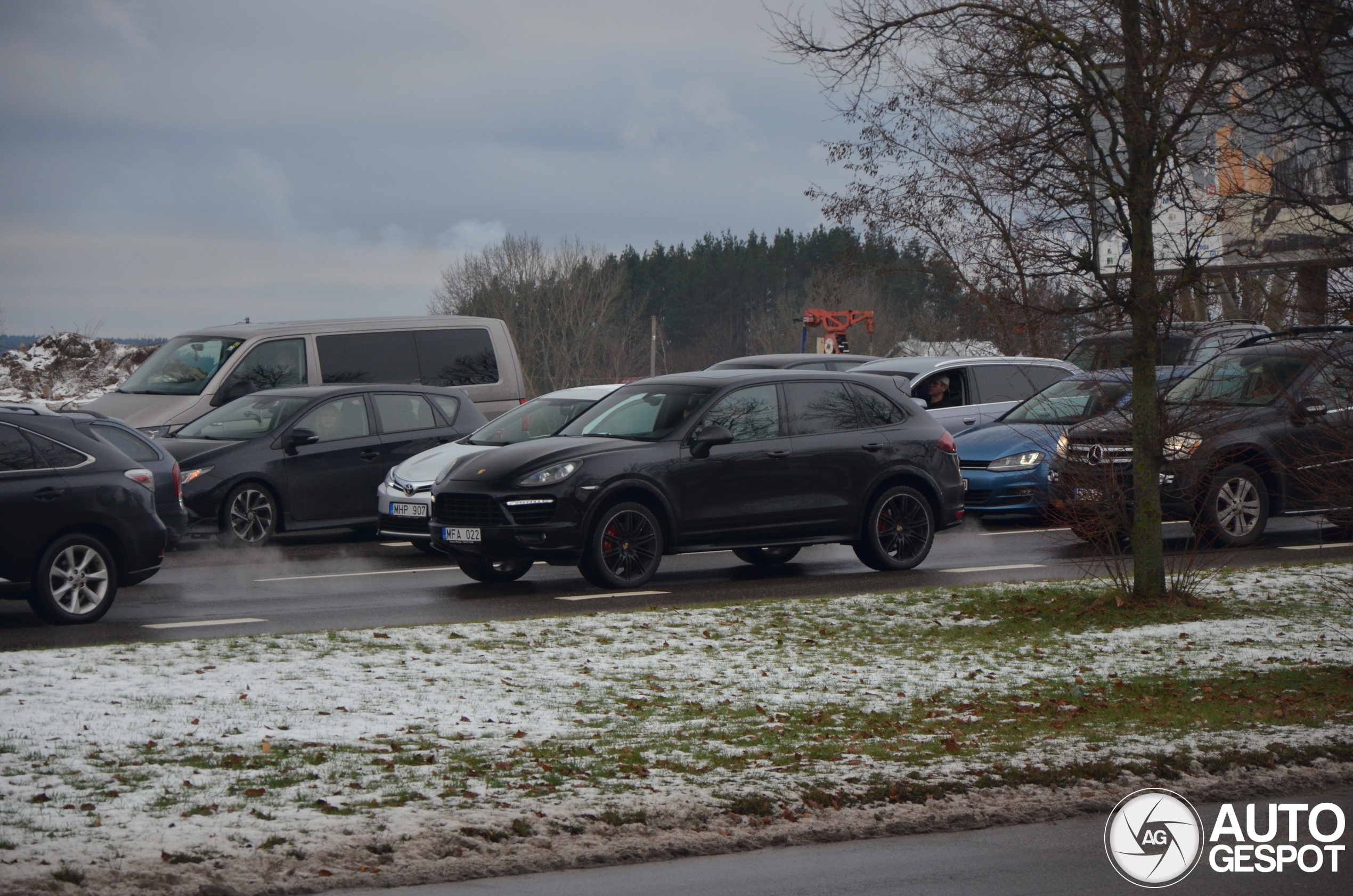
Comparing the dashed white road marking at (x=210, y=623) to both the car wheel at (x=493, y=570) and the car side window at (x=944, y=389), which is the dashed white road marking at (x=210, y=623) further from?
the car side window at (x=944, y=389)

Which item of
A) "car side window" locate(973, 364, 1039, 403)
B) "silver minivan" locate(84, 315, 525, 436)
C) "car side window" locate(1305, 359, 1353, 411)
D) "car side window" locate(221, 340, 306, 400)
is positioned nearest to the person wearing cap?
"car side window" locate(973, 364, 1039, 403)

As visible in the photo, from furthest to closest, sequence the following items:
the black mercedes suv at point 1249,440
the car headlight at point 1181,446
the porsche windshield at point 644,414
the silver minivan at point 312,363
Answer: the silver minivan at point 312,363
the porsche windshield at point 644,414
the car headlight at point 1181,446
the black mercedes suv at point 1249,440

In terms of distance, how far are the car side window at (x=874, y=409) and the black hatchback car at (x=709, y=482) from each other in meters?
0.02

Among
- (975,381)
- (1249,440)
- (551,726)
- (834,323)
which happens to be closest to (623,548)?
(551,726)

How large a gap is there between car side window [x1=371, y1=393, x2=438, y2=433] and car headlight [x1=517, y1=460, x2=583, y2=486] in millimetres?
5288

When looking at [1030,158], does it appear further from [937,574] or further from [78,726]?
[78,726]

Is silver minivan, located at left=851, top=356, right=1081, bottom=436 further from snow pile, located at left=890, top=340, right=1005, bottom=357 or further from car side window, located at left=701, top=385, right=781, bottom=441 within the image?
car side window, located at left=701, top=385, right=781, bottom=441

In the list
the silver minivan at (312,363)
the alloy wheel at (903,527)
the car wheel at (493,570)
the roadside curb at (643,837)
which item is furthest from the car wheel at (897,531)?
the roadside curb at (643,837)

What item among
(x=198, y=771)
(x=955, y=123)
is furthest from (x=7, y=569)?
(x=955, y=123)

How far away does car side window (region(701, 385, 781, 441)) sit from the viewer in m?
14.1

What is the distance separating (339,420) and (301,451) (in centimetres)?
72

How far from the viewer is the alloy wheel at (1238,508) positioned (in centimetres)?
1614

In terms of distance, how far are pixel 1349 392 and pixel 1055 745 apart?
341 centimetres

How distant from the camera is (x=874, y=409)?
15102 millimetres
